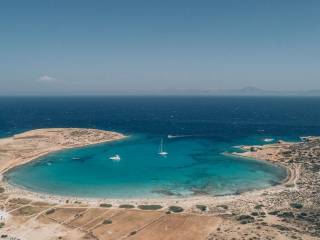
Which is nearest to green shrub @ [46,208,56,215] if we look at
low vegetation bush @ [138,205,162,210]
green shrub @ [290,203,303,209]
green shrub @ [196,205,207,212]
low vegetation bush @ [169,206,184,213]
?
low vegetation bush @ [138,205,162,210]

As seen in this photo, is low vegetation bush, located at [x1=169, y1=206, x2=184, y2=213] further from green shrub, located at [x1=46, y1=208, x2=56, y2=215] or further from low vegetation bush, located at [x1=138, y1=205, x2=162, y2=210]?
green shrub, located at [x1=46, y1=208, x2=56, y2=215]

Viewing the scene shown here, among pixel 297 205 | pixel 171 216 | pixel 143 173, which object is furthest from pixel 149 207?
pixel 297 205

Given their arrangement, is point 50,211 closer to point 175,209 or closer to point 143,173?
point 175,209

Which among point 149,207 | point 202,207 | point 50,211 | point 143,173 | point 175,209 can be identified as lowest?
point 50,211

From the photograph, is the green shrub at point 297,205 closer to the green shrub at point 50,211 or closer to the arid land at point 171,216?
the arid land at point 171,216

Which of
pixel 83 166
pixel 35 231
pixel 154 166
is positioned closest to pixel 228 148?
pixel 154 166
